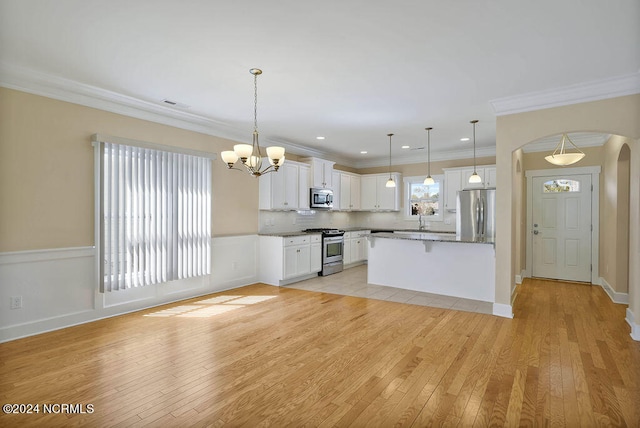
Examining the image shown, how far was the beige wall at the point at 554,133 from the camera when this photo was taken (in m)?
3.64

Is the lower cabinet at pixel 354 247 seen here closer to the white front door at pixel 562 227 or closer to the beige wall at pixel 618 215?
the white front door at pixel 562 227

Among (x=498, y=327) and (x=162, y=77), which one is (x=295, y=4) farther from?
(x=498, y=327)

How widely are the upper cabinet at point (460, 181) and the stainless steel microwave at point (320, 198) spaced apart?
2684 millimetres

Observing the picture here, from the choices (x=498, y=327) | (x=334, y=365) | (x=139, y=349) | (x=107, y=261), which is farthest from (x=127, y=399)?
(x=498, y=327)

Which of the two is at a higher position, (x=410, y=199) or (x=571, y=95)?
(x=571, y=95)

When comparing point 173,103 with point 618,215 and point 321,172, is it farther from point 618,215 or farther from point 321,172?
point 618,215

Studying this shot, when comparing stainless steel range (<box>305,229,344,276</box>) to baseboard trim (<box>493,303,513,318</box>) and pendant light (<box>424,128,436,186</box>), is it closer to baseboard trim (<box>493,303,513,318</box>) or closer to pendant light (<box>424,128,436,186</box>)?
pendant light (<box>424,128,436,186</box>)

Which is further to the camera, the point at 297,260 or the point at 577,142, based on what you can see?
the point at 297,260

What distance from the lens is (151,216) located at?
4523mm

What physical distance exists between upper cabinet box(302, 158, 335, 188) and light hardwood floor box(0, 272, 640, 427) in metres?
3.41

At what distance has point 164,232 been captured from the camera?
4684 millimetres

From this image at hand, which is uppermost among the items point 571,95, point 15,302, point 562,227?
point 571,95

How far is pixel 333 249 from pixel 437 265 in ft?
8.10

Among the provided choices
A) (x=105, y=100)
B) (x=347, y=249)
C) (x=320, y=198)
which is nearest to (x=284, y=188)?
(x=320, y=198)
